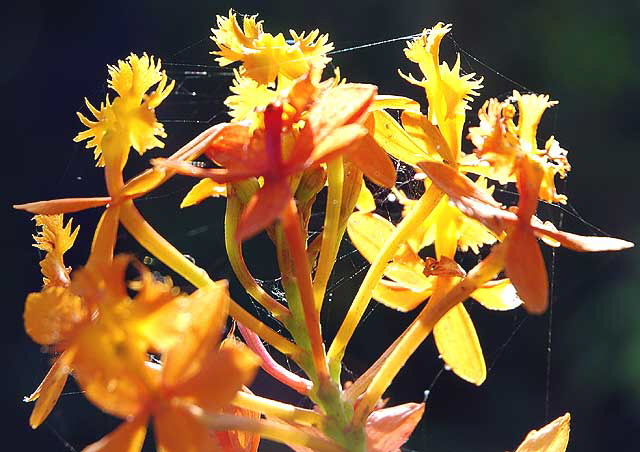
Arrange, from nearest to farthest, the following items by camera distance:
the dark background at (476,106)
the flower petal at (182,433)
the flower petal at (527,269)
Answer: the flower petal at (182,433) < the flower petal at (527,269) < the dark background at (476,106)

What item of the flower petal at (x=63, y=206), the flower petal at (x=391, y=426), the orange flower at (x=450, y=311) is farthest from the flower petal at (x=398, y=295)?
the flower petal at (x=63, y=206)

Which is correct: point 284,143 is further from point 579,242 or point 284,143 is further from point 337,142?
point 579,242

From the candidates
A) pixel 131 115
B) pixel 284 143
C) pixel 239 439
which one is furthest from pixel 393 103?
pixel 239 439

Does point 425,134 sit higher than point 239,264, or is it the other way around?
point 425,134

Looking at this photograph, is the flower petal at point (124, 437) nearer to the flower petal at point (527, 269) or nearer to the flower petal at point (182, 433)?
the flower petal at point (182, 433)

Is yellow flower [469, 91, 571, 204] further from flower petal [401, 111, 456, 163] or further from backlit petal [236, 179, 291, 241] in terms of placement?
backlit petal [236, 179, 291, 241]

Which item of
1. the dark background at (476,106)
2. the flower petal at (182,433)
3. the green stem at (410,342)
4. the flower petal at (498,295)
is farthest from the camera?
the dark background at (476,106)
